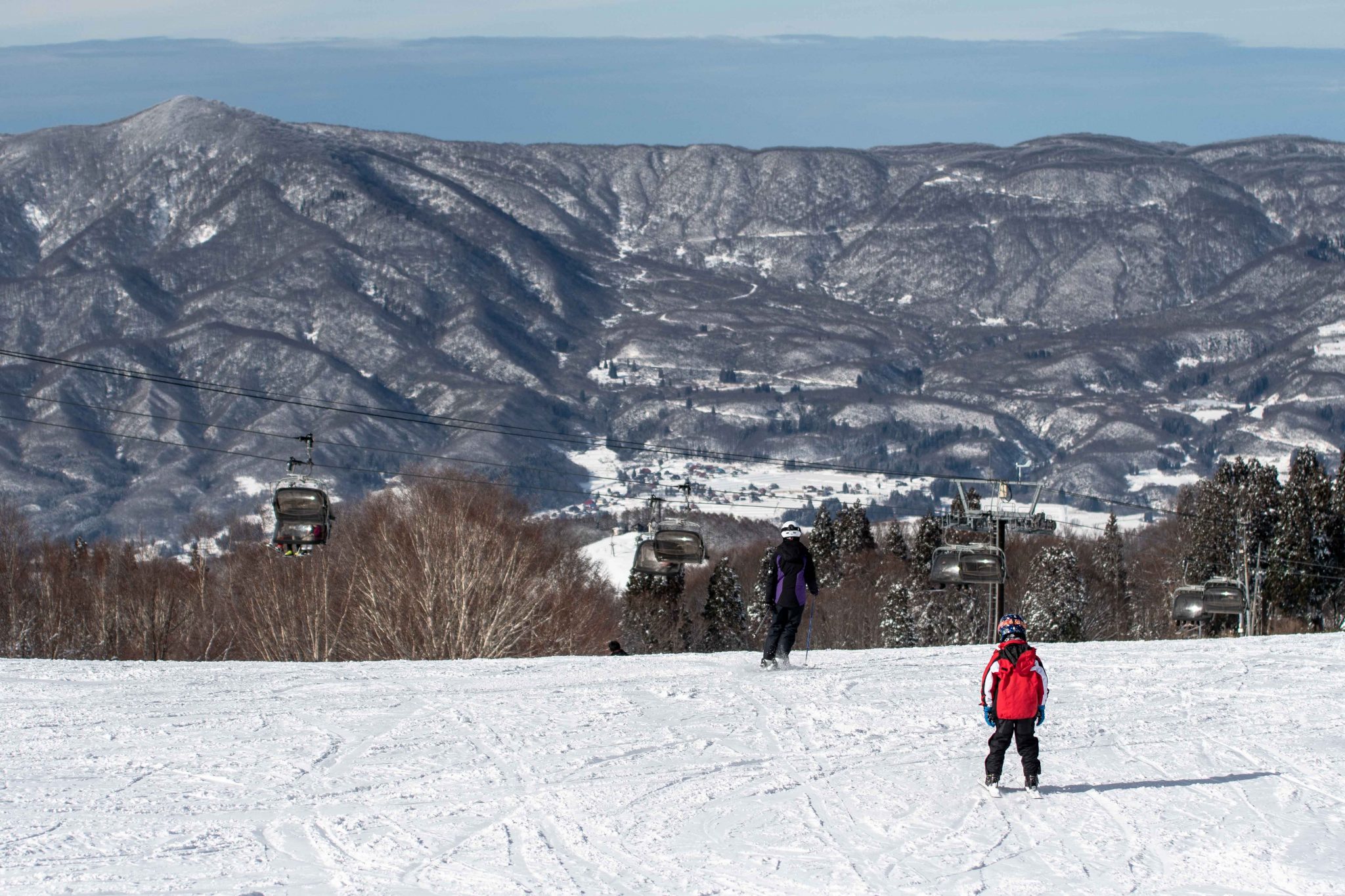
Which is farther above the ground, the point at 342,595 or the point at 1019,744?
the point at 342,595

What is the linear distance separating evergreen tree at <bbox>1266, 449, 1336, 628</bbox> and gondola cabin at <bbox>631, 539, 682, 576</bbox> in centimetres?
4390

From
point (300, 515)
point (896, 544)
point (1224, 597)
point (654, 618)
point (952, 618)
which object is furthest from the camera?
point (896, 544)

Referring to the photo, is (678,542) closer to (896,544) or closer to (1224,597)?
(1224,597)

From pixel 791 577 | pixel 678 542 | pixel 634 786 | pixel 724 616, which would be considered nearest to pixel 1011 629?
pixel 634 786

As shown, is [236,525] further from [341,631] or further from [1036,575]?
[1036,575]

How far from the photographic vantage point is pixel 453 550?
180 ft

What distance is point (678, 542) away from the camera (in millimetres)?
34000

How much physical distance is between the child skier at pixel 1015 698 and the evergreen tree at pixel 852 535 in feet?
297

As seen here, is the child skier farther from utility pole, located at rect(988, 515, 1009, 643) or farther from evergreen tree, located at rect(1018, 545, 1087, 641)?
evergreen tree, located at rect(1018, 545, 1087, 641)

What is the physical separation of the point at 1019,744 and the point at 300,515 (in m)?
22.0

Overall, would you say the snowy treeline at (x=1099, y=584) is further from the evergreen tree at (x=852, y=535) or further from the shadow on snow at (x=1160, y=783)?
the shadow on snow at (x=1160, y=783)

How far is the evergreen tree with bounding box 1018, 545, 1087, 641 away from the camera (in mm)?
73312

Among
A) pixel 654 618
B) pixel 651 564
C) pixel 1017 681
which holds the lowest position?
pixel 654 618

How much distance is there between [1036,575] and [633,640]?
67.3 ft
